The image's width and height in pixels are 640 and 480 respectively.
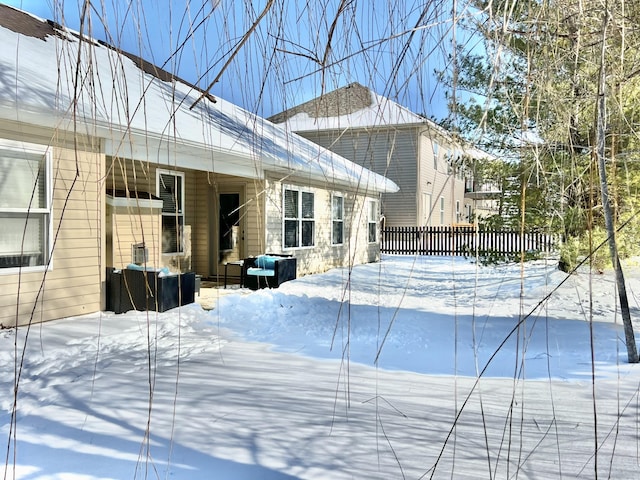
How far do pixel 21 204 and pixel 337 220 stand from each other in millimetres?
8423

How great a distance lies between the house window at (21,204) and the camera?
16.7 ft

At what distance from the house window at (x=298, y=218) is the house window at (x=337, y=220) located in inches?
45.8

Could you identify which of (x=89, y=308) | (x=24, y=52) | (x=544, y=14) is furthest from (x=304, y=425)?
(x=24, y=52)

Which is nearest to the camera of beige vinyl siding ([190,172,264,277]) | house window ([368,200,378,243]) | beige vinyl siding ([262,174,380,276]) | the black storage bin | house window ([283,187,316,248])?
the black storage bin

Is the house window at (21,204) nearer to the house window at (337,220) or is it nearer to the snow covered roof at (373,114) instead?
the snow covered roof at (373,114)

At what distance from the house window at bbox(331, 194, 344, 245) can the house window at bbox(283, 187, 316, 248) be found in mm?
1163

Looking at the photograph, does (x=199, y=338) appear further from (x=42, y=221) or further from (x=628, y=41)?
(x=628, y=41)

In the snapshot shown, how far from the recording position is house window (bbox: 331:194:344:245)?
12.6 metres

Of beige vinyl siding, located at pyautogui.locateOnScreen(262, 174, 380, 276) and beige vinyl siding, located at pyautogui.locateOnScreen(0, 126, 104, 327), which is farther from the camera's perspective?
beige vinyl siding, located at pyautogui.locateOnScreen(262, 174, 380, 276)

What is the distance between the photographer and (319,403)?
2.82 m

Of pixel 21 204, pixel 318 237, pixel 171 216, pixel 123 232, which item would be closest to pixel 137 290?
pixel 21 204

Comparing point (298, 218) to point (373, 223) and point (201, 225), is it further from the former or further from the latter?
point (373, 223)

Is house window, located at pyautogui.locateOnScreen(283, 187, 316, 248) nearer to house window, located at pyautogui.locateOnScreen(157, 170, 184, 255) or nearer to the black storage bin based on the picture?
house window, located at pyautogui.locateOnScreen(157, 170, 184, 255)

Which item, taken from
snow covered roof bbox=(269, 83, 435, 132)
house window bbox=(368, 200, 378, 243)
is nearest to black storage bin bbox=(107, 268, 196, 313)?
snow covered roof bbox=(269, 83, 435, 132)
